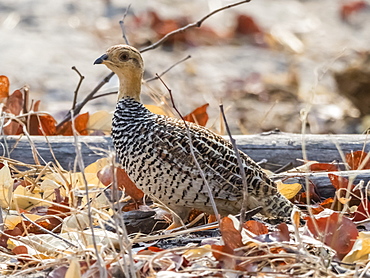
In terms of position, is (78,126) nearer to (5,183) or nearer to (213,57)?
(5,183)

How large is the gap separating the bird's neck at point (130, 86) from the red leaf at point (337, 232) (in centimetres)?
146

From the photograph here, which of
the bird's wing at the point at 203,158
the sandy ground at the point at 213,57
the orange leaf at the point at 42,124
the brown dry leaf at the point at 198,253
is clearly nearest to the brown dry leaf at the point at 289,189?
the bird's wing at the point at 203,158

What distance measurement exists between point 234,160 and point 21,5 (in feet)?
28.9

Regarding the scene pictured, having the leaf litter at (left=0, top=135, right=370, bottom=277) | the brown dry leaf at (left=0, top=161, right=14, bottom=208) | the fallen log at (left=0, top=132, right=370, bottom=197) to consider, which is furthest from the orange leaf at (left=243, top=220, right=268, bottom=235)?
the brown dry leaf at (left=0, top=161, right=14, bottom=208)

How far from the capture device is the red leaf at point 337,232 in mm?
3273

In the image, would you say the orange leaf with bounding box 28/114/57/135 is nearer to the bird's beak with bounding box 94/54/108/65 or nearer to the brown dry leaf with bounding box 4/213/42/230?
the bird's beak with bounding box 94/54/108/65

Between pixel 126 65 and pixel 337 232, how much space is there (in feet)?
5.49

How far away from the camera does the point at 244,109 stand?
9.64 meters

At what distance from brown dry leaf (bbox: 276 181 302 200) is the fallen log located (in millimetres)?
491

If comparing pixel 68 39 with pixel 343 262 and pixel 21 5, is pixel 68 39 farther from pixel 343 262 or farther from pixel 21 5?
pixel 343 262

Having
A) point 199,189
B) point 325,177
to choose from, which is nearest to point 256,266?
point 199,189

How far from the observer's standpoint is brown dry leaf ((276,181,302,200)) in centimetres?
422

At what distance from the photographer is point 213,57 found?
36.6 feet

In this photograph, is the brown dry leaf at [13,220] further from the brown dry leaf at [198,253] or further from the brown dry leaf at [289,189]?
the brown dry leaf at [289,189]
